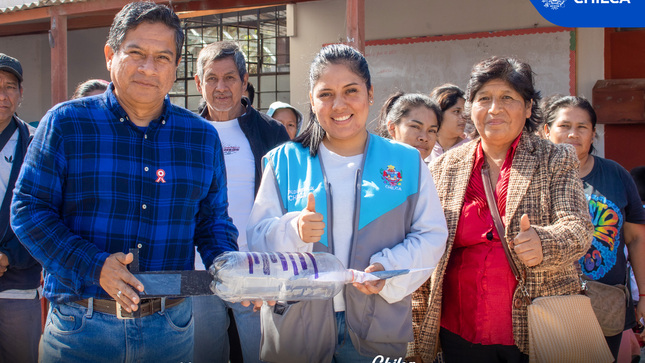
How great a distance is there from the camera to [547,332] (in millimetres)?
2225

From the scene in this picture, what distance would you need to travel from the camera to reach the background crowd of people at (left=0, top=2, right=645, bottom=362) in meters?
1.84

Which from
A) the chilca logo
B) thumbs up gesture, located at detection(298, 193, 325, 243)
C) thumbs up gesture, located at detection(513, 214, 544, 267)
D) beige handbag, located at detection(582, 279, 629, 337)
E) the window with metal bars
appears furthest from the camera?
the window with metal bars

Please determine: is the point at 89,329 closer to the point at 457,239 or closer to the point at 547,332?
the point at 457,239

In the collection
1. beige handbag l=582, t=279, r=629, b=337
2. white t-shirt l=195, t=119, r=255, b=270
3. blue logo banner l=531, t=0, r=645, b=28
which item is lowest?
beige handbag l=582, t=279, r=629, b=337

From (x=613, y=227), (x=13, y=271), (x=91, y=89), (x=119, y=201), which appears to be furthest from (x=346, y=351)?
(x=91, y=89)

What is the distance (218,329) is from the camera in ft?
9.57

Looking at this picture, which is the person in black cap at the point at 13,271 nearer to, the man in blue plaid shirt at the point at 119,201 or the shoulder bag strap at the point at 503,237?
the man in blue plaid shirt at the point at 119,201

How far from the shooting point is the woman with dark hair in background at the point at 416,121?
361 centimetres

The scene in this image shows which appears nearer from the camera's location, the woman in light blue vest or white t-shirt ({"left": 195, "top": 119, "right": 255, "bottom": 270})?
the woman in light blue vest

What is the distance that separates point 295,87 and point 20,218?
21.7 feet

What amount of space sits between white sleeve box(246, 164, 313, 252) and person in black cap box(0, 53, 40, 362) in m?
1.74

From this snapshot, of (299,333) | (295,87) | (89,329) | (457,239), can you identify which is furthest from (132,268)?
(295,87)

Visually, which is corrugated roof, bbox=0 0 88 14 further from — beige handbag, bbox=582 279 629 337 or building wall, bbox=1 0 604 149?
beige handbag, bbox=582 279 629 337

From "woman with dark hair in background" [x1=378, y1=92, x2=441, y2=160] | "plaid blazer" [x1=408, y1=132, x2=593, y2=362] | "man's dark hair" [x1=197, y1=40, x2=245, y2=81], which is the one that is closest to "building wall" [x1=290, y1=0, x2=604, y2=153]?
"woman with dark hair in background" [x1=378, y1=92, x2=441, y2=160]
